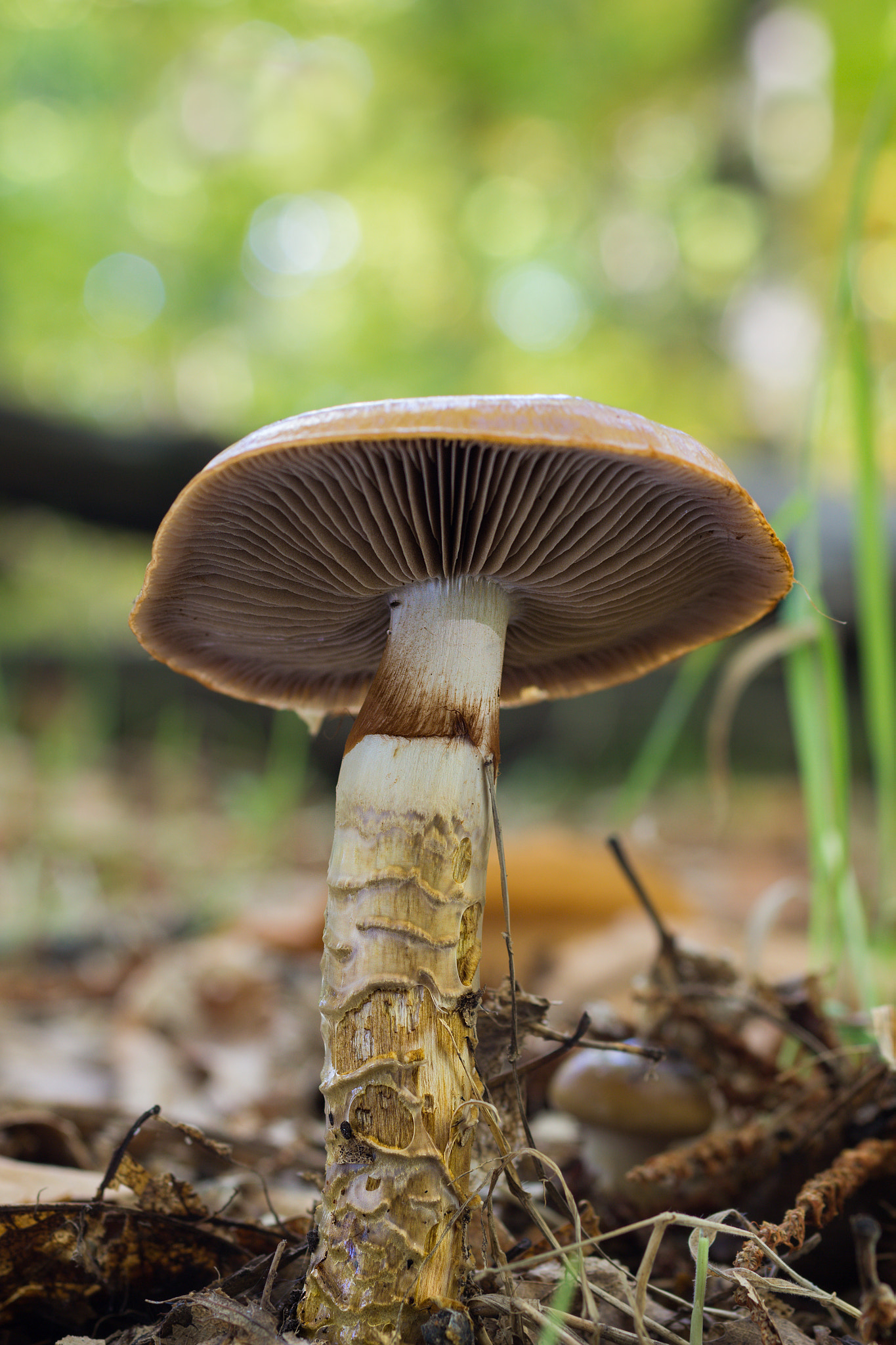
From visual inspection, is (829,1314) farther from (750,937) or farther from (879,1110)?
(750,937)

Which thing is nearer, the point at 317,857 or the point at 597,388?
the point at 317,857

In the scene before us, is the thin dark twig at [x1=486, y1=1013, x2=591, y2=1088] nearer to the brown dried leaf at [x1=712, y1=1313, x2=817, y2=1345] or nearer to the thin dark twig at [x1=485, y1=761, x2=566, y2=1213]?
the thin dark twig at [x1=485, y1=761, x2=566, y2=1213]

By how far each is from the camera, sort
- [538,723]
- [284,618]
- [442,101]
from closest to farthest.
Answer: [284,618]
[538,723]
[442,101]

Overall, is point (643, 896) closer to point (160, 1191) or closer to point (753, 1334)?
point (753, 1334)

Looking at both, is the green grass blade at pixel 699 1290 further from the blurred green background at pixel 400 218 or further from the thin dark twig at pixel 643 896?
the blurred green background at pixel 400 218

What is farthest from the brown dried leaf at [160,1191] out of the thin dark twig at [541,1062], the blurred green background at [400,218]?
the blurred green background at [400,218]

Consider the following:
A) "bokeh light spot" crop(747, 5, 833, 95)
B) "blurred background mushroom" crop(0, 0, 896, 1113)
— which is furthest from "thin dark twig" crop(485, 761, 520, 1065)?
"bokeh light spot" crop(747, 5, 833, 95)

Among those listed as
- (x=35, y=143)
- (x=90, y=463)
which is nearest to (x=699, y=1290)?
(x=90, y=463)

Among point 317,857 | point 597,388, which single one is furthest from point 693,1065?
point 597,388
